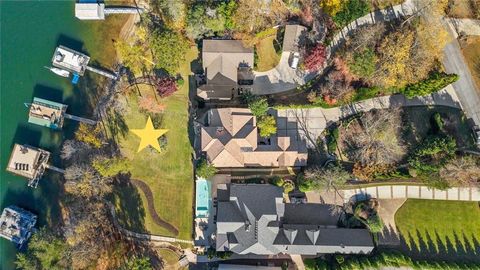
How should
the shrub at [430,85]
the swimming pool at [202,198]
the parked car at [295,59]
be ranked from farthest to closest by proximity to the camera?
the parked car at [295,59] < the swimming pool at [202,198] < the shrub at [430,85]

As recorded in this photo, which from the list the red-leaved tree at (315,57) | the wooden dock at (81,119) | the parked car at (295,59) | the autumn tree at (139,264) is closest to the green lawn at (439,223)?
the red-leaved tree at (315,57)

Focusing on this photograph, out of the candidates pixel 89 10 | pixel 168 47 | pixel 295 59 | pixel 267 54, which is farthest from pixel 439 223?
pixel 89 10

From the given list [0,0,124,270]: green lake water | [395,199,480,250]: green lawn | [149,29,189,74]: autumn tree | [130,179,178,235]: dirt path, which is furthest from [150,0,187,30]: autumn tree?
[395,199,480,250]: green lawn

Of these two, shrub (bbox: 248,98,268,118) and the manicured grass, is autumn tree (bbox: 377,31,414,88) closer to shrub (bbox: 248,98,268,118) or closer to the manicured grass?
the manicured grass

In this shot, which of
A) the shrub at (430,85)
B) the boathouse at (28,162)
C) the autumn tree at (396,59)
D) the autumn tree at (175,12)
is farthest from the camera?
the boathouse at (28,162)

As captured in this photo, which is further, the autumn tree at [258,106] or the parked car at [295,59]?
the parked car at [295,59]

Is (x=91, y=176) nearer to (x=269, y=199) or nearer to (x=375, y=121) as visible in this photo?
(x=269, y=199)

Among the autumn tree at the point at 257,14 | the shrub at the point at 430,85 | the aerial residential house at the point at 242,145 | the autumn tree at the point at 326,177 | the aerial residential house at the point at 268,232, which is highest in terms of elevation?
the autumn tree at the point at 257,14

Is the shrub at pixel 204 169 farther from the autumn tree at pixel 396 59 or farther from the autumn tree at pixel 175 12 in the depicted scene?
the autumn tree at pixel 396 59

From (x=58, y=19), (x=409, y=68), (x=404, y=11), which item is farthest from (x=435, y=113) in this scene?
(x=58, y=19)
